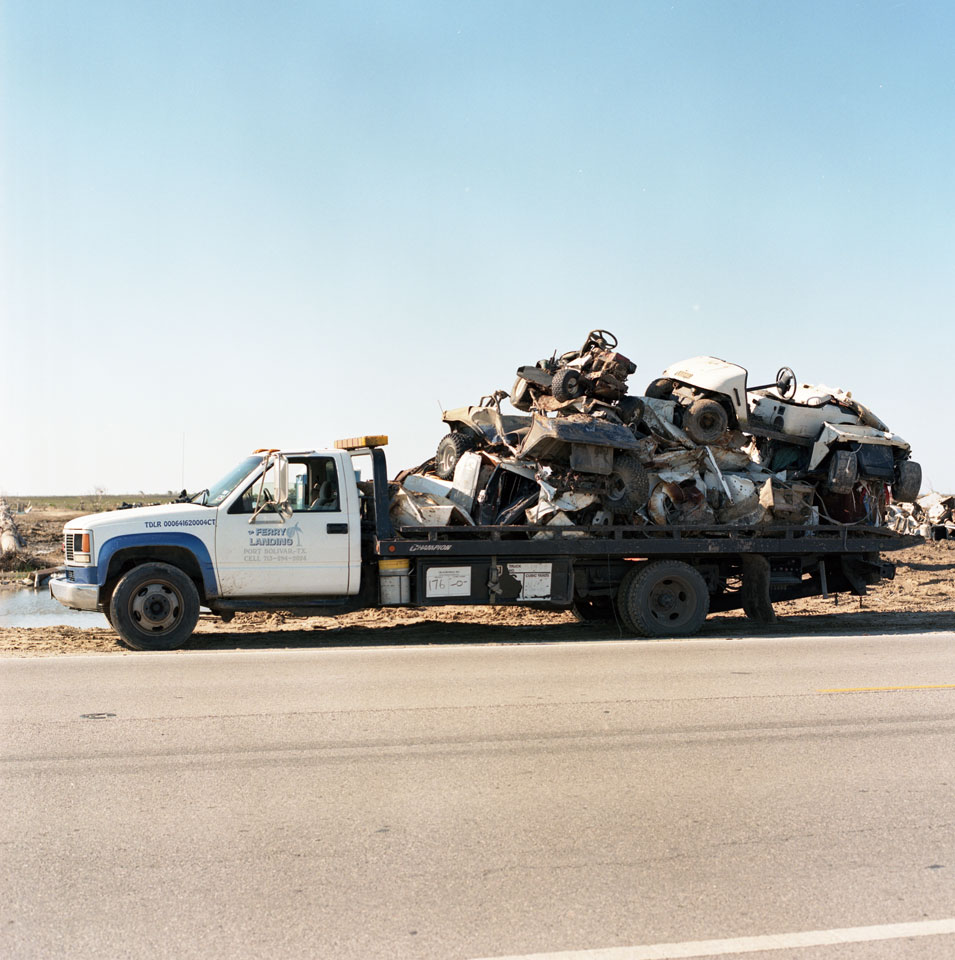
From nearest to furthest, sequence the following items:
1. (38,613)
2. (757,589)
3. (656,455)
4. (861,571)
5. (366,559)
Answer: (366,559), (656,455), (757,589), (861,571), (38,613)

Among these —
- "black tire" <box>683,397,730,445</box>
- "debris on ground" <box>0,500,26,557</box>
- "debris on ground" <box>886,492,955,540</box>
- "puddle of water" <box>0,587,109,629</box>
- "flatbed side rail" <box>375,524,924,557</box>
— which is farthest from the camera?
"debris on ground" <box>886,492,955,540</box>

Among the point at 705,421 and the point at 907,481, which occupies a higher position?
the point at 705,421

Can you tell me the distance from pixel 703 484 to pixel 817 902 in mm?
9648

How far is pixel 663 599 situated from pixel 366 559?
3796 millimetres

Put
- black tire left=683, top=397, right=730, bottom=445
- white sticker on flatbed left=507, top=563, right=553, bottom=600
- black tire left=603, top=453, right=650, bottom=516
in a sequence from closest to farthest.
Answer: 1. white sticker on flatbed left=507, top=563, right=553, bottom=600
2. black tire left=603, top=453, right=650, bottom=516
3. black tire left=683, top=397, right=730, bottom=445

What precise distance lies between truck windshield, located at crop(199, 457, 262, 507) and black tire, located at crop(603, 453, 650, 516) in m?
4.33

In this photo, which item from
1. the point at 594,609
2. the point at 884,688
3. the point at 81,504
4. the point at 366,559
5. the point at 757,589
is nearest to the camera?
the point at 884,688

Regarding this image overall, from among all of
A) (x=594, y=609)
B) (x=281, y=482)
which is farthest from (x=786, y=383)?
(x=281, y=482)

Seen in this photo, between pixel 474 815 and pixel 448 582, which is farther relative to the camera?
pixel 448 582

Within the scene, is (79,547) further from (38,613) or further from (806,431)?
(806,431)

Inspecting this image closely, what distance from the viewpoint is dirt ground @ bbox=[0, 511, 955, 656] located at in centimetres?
1220

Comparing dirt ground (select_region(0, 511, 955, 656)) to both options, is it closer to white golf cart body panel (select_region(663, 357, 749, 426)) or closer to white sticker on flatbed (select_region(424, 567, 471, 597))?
white sticker on flatbed (select_region(424, 567, 471, 597))

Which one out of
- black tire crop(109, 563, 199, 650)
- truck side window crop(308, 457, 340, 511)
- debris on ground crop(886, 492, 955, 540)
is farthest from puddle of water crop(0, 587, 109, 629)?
debris on ground crop(886, 492, 955, 540)

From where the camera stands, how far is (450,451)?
1391cm
